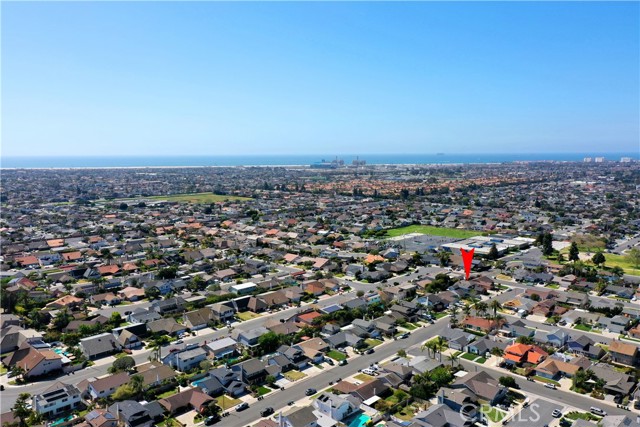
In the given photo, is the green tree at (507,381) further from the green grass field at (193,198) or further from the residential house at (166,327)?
the green grass field at (193,198)

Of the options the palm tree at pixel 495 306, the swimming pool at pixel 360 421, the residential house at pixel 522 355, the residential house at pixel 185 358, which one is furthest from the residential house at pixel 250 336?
the palm tree at pixel 495 306

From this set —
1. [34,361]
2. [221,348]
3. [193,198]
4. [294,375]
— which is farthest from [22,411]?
[193,198]

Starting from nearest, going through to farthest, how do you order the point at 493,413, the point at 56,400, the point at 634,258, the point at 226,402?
the point at 493,413 → the point at 56,400 → the point at 226,402 → the point at 634,258

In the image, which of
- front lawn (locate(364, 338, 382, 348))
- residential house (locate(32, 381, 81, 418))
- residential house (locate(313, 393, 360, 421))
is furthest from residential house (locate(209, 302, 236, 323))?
residential house (locate(313, 393, 360, 421))

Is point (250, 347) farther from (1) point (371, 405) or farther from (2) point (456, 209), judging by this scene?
(2) point (456, 209)

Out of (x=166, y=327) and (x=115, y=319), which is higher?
(x=115, y=319)

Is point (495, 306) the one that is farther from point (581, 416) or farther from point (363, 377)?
point (363, 377)

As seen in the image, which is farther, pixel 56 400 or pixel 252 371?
pixel 252 371
